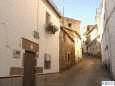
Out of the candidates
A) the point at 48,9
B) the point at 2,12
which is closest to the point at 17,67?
the point at 2,12

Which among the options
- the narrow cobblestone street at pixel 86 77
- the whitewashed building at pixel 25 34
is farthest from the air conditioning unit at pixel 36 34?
the narrow cobblestone street at pixel 86 77

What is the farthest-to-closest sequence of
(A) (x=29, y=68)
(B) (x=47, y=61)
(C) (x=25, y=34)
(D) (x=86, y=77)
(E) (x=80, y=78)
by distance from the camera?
(D) (x=86, y=77) → (E) (x=80, y=78) → (B) (x=47, y=61) → (A) (x=29, y=68) → (C) (x=25, y=34)

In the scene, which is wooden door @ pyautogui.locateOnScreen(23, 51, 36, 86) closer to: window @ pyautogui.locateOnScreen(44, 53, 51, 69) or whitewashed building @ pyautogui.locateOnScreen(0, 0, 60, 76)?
whitewashed building @ pyautogui.locateOnScreen(0, 0, 60, 76)

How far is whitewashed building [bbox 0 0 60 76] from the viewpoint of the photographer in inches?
261

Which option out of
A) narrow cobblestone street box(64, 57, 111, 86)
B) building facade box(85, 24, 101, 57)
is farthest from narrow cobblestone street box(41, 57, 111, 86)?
building facade box(85, 24, 101, 57)

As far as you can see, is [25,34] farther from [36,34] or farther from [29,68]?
[29,68]

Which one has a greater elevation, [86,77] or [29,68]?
[29,68]

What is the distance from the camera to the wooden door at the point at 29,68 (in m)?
8.32

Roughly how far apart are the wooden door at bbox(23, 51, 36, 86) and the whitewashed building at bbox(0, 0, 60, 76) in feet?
0.93

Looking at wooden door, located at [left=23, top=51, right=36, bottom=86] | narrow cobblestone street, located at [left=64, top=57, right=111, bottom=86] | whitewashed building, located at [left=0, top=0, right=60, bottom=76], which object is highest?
whitewashed building, located at [left=0, top=0, right=60, bottom=76]

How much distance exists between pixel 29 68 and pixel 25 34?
161 centimetres

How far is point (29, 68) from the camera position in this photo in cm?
876

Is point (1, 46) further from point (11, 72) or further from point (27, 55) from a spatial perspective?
point (27, 55)

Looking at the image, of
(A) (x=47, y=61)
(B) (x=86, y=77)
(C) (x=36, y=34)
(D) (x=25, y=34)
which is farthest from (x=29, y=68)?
(B) (x=86, y=77)
